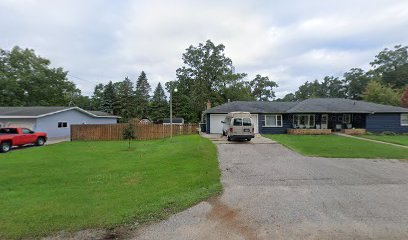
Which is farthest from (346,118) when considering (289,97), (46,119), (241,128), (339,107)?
(289,97)

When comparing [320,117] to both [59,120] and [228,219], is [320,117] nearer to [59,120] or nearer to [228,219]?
[228,219]

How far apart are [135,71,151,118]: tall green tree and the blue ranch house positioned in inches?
1412

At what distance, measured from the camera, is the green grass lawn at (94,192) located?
505 centimetres

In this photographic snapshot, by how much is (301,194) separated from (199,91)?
44761mm

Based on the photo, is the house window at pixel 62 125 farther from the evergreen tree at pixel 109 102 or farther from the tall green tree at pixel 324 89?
the tall green tree at pixel 324 89

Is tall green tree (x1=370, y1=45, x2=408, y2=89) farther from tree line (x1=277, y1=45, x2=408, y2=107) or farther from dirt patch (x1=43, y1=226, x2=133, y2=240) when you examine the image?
dirt patch (x1=43, y1=226, x2=133, y2=240)

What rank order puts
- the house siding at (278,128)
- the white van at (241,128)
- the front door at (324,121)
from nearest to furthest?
1. the white van at (241,128)
2. the house siding at (278,128)
3. the front door at (324,121)

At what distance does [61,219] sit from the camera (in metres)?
5.10

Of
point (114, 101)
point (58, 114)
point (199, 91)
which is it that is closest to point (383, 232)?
point (58, 114)

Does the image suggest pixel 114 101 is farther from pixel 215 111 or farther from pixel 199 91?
pixel 215 111

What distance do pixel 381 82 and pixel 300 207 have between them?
217ft

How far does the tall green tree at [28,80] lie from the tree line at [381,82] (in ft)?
169

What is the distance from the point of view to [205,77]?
53.8 m

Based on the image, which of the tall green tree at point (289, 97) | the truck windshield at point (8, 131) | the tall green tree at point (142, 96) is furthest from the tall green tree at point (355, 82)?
the truck windshield at point (8, 131)
